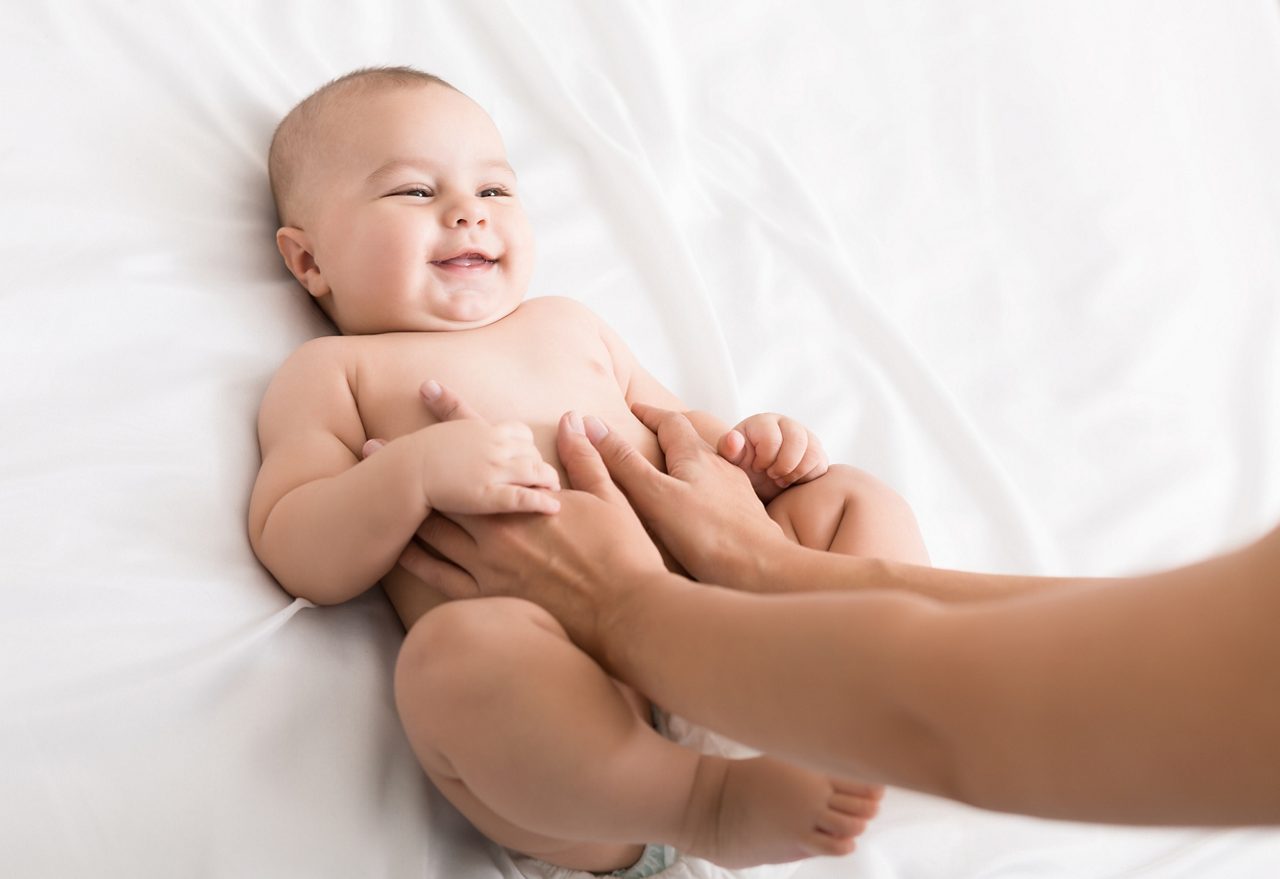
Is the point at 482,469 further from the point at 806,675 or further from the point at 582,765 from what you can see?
the point at 806,675

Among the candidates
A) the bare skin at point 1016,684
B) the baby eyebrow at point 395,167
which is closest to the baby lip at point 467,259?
the baby eyebrow at point 395,167

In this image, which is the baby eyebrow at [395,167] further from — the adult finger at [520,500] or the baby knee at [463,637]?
the baby knee at [463,637]

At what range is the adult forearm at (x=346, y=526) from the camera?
116 cm

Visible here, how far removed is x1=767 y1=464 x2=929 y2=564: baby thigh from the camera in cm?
135

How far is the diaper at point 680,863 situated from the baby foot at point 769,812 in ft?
0.32

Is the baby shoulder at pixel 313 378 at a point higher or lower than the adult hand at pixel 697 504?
higher

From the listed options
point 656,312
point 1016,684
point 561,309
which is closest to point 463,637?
point 1016,684

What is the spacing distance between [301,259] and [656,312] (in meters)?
0.50

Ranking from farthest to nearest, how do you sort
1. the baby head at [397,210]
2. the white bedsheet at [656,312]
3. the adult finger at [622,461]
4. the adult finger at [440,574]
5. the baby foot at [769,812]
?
the baby head at [397,210], the adult finger at [622,461], the adult finger at [440,574], the white bedsheet at [656,312], the baby foot at [769,812]

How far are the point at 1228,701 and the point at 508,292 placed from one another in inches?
41.4

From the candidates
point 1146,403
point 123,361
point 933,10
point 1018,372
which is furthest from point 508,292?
point 933,10

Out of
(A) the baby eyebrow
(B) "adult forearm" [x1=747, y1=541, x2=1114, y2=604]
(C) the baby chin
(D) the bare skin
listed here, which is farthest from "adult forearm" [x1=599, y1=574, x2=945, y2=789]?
(A) the baby eyebrow

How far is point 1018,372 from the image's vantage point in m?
1.83

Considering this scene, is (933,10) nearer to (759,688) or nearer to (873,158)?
(873,158)
